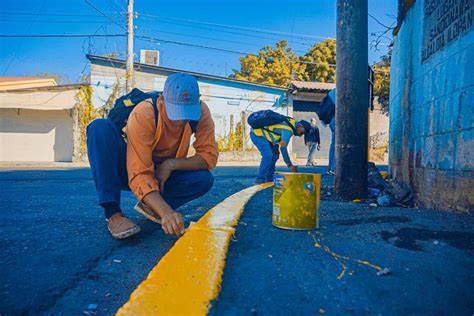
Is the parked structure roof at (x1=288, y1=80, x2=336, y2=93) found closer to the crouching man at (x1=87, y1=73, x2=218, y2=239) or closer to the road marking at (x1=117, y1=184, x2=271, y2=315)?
the crouching man at (x1=87, y1=73, x2=218, y2=239)

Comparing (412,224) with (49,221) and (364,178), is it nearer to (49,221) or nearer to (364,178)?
(364,178)

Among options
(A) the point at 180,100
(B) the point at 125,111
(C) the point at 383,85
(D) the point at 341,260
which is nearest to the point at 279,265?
(D) the point at 341,260

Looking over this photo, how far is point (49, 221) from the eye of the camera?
8.63ft

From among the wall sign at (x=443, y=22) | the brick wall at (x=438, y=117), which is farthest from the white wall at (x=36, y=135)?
the wall sign at (x=443, y=22)

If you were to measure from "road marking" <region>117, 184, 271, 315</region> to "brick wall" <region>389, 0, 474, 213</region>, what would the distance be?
5.61 feet

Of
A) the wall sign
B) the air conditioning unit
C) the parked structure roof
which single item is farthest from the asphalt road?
the air conditioning unit

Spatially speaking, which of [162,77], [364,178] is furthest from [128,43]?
[364,178]

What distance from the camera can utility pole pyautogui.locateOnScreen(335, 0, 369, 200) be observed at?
Answer: 363 centimetres

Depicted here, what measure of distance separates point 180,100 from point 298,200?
2.97ft

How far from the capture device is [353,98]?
3635 millimetres

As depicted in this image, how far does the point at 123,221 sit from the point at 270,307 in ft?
4.07

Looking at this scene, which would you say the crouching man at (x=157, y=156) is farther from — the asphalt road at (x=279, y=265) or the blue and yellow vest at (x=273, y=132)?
the blue and yellow vest at (x=273, y=132)

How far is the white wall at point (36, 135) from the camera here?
17578 mm

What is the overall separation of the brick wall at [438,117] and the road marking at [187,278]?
171 centimetres
